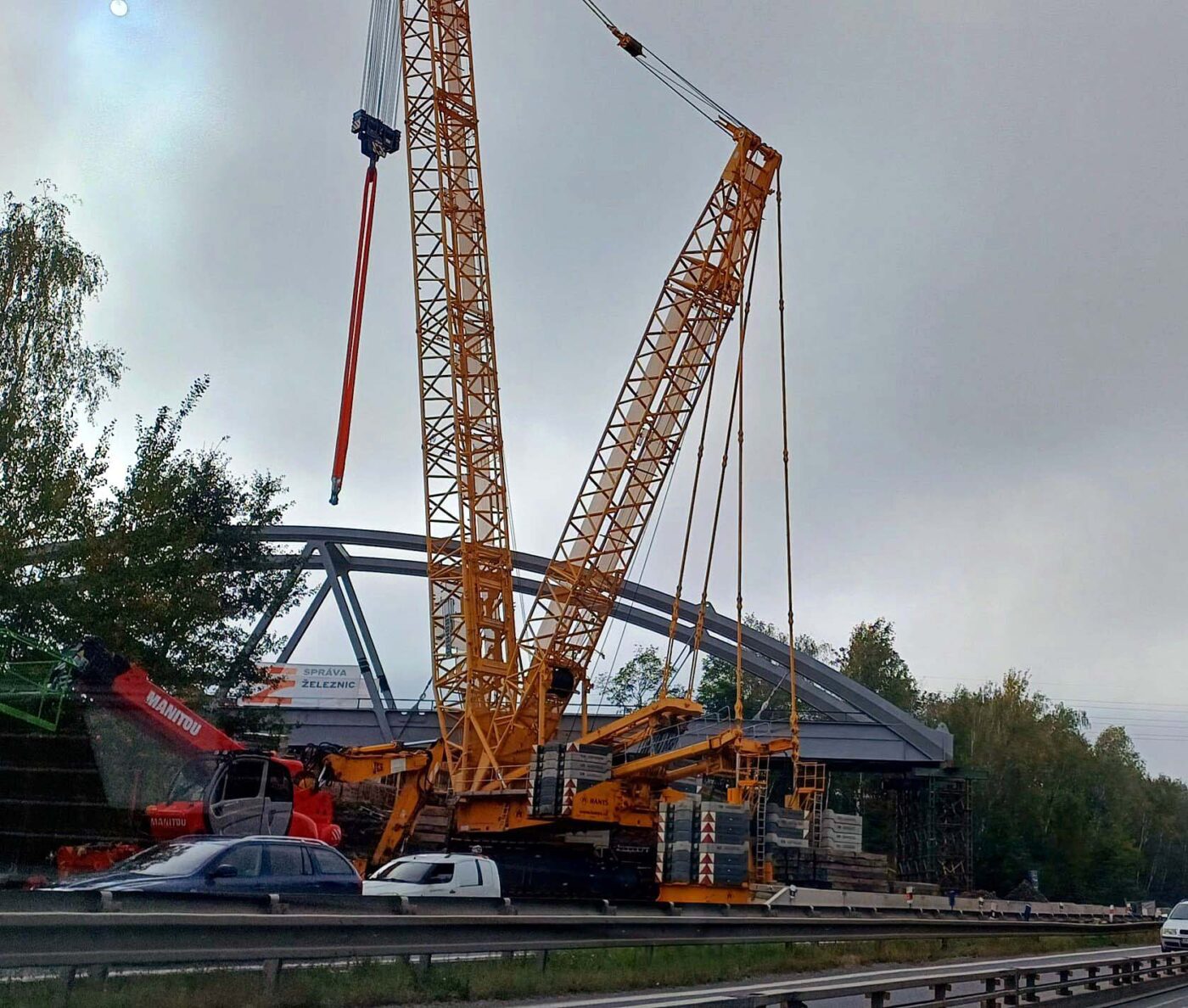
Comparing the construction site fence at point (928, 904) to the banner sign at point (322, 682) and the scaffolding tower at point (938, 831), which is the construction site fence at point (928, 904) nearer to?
the scaffolding tower at point (938, 831)

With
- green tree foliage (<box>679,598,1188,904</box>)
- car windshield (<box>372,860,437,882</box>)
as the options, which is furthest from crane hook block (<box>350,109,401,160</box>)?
green tree foliage (<box>679,598,1188,904</box>)

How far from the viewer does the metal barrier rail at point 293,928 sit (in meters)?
7.88

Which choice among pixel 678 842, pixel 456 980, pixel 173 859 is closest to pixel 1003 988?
pixel 456 980

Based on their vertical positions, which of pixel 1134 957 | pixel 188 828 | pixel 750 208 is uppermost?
pixel 750 208

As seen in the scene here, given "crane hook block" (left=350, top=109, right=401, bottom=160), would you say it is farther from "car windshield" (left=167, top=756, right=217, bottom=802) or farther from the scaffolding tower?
the scaffolding tower

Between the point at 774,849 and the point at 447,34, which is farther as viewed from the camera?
the point at 447,34

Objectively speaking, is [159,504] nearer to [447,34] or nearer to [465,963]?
[465,963]

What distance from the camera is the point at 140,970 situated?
949 cm

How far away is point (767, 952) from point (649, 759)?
15650 millimetres

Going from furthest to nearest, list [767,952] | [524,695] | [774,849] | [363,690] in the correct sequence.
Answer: [363,690]
[524,695]
[774,849]
[767,952]

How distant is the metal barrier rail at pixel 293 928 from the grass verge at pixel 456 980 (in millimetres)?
327

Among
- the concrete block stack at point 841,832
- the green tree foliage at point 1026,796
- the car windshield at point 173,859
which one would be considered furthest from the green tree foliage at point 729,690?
the car windshield at point 173,859

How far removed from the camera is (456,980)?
11.8m

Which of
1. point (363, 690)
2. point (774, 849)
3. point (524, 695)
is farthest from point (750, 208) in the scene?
point (363, 690)
